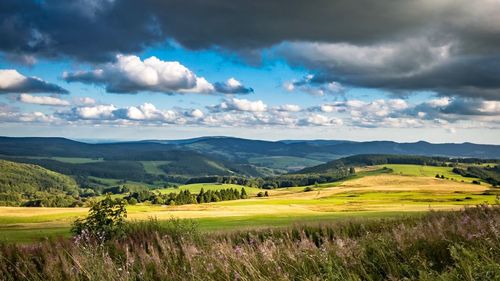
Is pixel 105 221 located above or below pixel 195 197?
above

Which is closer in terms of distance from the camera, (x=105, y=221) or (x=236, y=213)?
(x=105, y=221)

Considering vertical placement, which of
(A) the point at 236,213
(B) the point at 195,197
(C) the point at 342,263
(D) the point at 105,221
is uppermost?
(C) the point at 342,263

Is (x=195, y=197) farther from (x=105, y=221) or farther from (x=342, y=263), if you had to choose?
(x=342, y=263)

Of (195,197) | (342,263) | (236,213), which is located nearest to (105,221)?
(342,263)

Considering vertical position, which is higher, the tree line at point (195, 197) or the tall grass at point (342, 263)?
the tall grass at point (342, 263)

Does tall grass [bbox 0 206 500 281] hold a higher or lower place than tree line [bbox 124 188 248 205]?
higher

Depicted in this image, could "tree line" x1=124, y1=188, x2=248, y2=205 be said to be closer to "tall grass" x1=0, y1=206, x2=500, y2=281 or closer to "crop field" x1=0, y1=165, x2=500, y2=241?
"crop field" x1=0, y1=165, x2=500, y2=241

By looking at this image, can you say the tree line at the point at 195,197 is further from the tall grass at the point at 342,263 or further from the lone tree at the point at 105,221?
the tall grass at the point at 342,263

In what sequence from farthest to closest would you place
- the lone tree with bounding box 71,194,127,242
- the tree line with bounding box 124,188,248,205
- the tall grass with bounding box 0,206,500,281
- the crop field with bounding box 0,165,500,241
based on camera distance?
the tree line with bounding box 124,188,248,205 → the crop field with bounding box 0,165,500,241 → the lone tree with bounding box 71,194,127,242 → the tall grass with bounding box 0,206,500,281

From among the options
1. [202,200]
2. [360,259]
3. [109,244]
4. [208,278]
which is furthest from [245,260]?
[202,200]

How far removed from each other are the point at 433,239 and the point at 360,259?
2.13 meters

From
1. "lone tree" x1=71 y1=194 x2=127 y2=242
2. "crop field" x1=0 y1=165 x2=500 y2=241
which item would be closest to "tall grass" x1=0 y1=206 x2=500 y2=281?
"lone tree" x1=71 y1=194 x2=127 y2=242

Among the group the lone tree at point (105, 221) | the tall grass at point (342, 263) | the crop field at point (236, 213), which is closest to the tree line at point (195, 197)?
the crop field at point (236, 213)

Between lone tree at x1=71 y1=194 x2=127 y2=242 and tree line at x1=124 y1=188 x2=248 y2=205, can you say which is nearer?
lone tree at x1=71 y1=194 x2=127 y2=242
